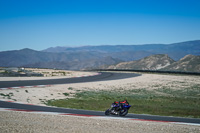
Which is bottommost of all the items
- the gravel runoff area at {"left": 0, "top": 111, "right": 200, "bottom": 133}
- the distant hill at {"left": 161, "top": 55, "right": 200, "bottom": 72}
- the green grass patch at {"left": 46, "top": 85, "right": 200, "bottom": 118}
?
the green grass patch at {"left": 46, "top": 85, "right": 200, "bottom": 118}

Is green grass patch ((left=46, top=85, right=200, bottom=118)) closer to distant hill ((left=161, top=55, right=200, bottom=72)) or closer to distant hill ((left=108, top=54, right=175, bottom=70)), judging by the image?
distant hill ((left=161, top=55, right=200, bottom=72))

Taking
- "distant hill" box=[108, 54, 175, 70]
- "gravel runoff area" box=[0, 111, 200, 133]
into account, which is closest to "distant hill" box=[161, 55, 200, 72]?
"distant hill" box=[108, 54, 175, 70]

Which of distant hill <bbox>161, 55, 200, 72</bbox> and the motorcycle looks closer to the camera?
the motorcycle

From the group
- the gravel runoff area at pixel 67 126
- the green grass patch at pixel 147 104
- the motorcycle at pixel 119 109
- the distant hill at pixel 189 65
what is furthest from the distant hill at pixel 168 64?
the gravel runoff area at pixel 67 126

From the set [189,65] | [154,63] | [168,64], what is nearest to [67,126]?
[189,65]

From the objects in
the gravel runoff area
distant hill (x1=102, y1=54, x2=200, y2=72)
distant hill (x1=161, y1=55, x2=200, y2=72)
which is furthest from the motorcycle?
distant hill (x1=161, y1=55, x2=200, y2=72)

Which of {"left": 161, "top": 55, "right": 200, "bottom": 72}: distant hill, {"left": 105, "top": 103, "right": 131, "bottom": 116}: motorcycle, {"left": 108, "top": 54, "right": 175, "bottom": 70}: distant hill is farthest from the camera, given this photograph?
{"left": 108, "top": 54, "right": 175, "bottom": 70}: distant hill

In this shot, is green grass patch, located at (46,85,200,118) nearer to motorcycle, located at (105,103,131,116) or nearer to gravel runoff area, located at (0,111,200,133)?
motorcycle, located at (105,103,131,116)

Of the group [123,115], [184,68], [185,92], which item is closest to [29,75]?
[185,92]

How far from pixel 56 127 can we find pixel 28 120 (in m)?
1.66

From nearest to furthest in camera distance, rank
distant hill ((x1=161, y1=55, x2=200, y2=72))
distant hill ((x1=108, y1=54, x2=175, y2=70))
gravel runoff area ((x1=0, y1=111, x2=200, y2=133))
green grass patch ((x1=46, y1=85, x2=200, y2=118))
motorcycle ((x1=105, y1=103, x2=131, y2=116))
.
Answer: gravel runoff area ((x1=0, y1=111, x2=200, y2=133))
motorcycle ((x1=105, y1=103, x2=131, y2=116))
green grass patch ((x1=46, y1=85, x2=200, y2=118))
distant hill ((x1=161, y1=55, x2=200, y2=72))
distant hill ((x1=108, y1=54, x2=175, y2=70))

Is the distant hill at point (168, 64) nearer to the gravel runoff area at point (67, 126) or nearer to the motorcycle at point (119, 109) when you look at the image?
the motorcycle at point (119, 109)

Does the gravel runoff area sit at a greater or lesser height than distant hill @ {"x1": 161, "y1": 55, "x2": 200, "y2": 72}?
lesser

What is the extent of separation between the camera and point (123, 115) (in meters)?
13.3
